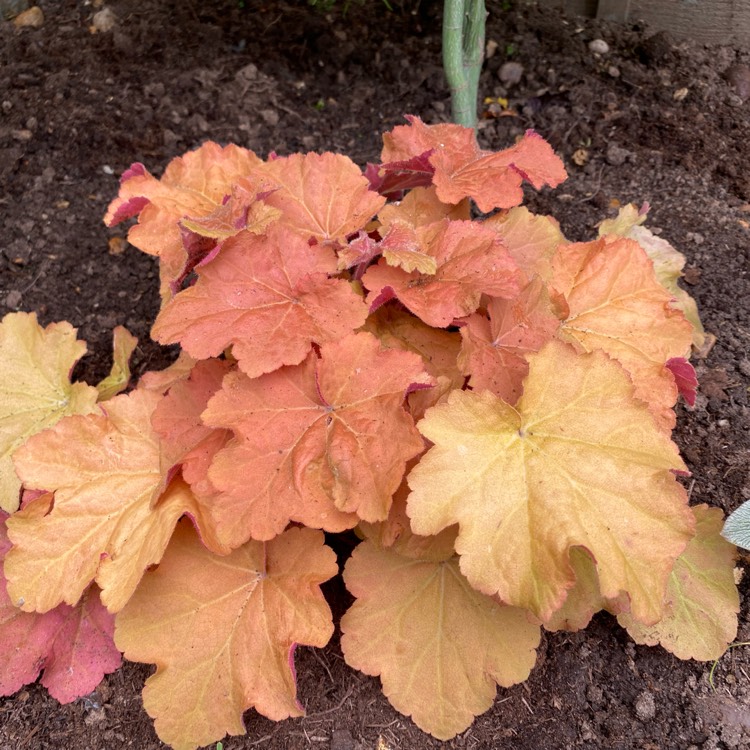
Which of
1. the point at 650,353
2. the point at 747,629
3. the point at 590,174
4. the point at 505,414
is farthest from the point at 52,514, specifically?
the point at 590,174

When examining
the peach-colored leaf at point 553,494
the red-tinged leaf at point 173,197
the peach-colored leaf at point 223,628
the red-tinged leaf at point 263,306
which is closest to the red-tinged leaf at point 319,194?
the red-tinged leaf at point 173,197

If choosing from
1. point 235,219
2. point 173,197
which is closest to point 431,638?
point 235,219

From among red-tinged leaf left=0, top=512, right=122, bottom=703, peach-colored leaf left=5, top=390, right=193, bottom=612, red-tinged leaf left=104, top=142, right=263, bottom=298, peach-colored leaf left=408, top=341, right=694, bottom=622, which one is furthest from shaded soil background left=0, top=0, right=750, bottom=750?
red-tinged leaf left=104, top=142, right=263, bottom=298

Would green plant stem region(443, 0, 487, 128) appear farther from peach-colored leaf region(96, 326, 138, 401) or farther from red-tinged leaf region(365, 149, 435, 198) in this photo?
peach-colored leaf region(96, 326, 138, 401)

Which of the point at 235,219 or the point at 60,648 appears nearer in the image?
the point at 235,219

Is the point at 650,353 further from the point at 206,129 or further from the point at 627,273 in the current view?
the point at 206,129

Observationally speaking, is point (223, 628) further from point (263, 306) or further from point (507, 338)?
point (507, 338)
